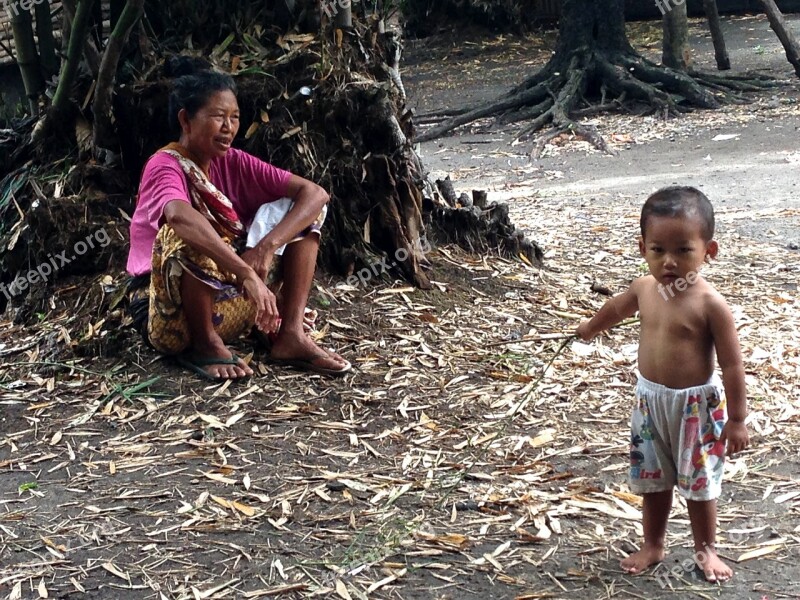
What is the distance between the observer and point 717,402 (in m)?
2.67

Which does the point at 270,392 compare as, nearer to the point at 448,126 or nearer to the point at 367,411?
the point at 367,411

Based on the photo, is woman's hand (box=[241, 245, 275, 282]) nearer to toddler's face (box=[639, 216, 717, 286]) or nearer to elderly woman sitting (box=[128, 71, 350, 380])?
elderly woman sitting (box=[128, 71, 350, 380])

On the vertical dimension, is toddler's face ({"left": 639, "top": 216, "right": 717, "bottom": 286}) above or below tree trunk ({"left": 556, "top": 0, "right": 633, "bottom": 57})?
below

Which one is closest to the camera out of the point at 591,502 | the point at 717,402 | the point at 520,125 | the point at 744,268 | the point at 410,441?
the point at 717,402

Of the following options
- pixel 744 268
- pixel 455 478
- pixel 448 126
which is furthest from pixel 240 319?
pixel 448 126

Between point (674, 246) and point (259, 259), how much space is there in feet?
5.93

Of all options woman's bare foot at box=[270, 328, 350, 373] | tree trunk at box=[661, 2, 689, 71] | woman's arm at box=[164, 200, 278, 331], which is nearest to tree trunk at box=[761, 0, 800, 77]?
tree trunk at box=[661, 2, 689, 71]

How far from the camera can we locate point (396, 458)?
3562 mm

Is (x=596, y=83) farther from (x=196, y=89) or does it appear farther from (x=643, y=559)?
(x=643, y=559)

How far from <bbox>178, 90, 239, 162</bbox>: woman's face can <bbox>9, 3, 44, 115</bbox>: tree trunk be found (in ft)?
6.09

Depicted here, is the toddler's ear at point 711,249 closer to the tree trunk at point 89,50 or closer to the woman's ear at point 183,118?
the woman's ear at point 183,118

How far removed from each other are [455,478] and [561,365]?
1.19 metres

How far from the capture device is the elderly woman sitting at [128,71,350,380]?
3828mm

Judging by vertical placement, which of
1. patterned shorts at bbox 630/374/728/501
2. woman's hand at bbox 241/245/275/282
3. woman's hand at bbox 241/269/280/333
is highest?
woman's hand at bbox 241/245/275/282
